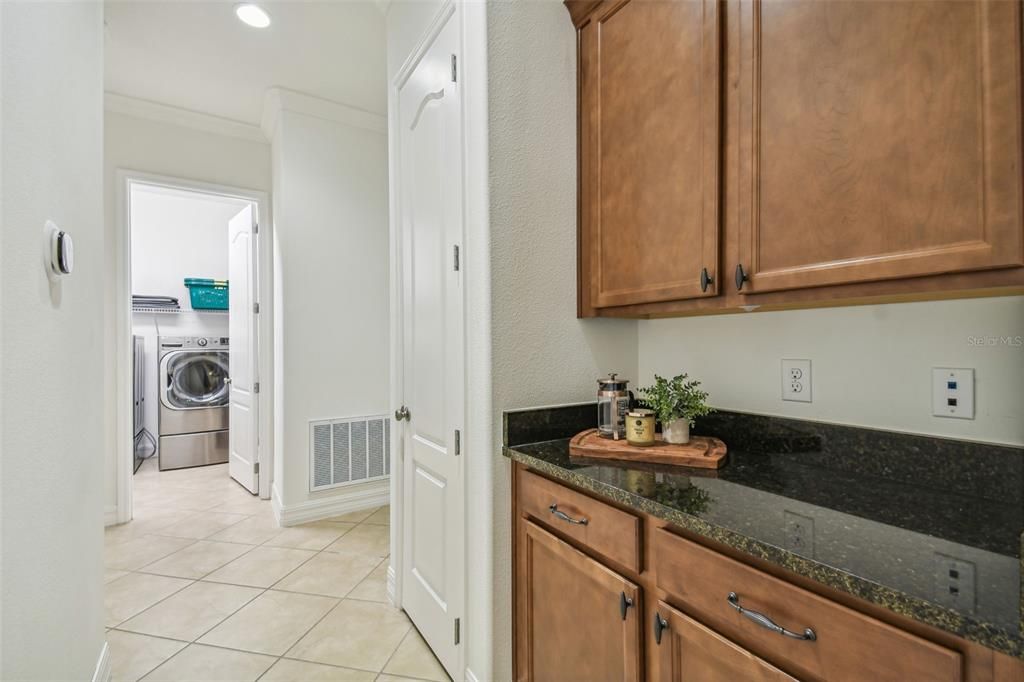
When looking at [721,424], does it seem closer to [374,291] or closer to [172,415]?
[374,291]

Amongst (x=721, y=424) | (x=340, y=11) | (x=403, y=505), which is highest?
(x=340, y=11)

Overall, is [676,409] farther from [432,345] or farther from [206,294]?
[206,294]

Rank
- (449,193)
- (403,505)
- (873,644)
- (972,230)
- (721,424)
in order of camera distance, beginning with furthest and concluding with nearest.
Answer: (403,505), (449,193), (721,424), (972,230), (873,644)

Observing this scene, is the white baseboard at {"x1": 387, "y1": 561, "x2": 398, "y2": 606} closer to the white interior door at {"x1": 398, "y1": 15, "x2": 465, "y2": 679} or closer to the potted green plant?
the white interior door at {"x1": 398, "y1": 15, "x2": 465, "y2": 679}

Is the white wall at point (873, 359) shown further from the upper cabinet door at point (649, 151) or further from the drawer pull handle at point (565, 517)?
the drawer pull handle at point (565, 517)

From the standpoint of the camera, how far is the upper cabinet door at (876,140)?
78 centimetres

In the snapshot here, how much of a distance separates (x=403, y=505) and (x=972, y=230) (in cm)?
205

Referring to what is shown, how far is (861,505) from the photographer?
3.04 ft

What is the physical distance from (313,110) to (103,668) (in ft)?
10.4

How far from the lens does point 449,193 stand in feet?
5.41

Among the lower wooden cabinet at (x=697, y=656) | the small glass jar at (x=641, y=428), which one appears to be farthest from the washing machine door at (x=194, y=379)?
the lower wooden cabinet at (x=697, y=656)

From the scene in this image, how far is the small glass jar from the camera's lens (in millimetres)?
1327

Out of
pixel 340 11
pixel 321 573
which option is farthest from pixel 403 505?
pixel 340 11

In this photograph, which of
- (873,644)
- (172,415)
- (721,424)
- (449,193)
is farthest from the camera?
(172,415)
